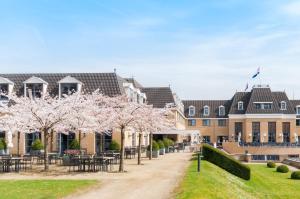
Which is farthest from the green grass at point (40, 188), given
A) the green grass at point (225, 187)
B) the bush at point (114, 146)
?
the bush at point (114, 146)

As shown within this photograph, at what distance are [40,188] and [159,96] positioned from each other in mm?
52053

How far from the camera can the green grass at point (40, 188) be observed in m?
19.4

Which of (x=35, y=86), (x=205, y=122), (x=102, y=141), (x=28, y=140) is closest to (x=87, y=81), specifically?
(x=35, y=86)

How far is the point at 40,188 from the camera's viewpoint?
69.7 feet

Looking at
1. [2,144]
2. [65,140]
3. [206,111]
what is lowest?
[2,144]

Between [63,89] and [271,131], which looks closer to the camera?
[63,89]

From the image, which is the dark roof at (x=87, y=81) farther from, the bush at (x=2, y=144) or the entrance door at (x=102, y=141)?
the bush at (x=2, y=144)

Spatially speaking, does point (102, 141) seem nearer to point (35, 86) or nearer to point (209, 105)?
point (35, 86)

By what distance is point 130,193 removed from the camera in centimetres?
2005

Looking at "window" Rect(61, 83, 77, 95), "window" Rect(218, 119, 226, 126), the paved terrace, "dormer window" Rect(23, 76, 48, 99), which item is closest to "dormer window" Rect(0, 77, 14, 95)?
"dormer window" Rect(23, 76, 48, 99)

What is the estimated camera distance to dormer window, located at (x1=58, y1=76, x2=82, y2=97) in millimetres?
51688

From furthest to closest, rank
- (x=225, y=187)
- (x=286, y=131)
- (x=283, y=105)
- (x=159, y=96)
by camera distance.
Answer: (x=283, y=105) < (x=286, y=131) < (x=159, y=96) < (x=225, y=187)

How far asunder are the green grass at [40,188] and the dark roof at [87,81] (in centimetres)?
2811

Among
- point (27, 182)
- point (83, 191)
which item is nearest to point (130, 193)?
point (83, 191)
